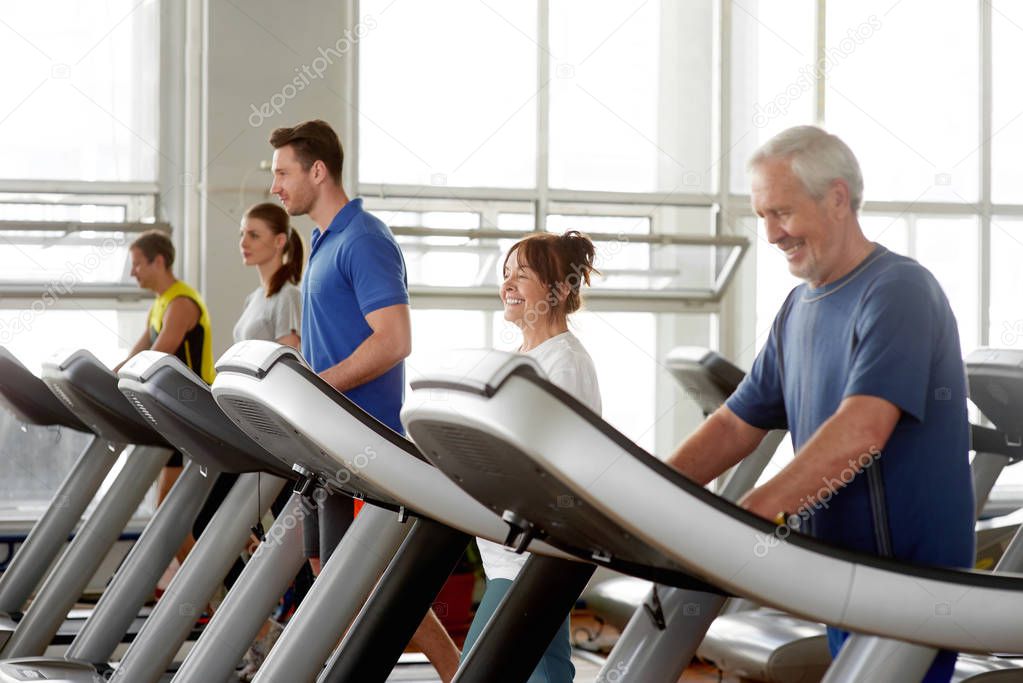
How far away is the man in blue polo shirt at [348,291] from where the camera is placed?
2545 millimetres

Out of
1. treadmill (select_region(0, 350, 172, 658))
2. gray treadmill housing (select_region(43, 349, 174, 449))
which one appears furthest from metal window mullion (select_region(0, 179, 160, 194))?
gray treadmill housing (select_region(43, 349, 174, 449))

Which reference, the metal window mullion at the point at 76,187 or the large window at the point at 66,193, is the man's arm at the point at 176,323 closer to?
the large window at the point at 66,193

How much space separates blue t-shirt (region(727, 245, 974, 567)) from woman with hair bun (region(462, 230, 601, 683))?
0.53 metres

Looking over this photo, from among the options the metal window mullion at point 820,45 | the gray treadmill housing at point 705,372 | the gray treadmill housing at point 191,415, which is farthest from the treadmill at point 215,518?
the metal window mullion at point 820,45

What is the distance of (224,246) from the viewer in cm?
474

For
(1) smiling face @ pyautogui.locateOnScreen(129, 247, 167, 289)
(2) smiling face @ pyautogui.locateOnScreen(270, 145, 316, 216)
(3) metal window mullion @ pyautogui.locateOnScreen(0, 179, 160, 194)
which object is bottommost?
(2) smiling face @ pyautogui.locateOnScreen(270, 145, 316, 216)

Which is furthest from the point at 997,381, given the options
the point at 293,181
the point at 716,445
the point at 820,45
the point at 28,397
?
the point at 820,45

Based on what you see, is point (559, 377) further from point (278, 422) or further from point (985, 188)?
point (985, 188)

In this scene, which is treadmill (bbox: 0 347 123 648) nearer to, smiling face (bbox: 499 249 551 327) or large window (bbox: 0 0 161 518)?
large window (bbox: 0 0 161 518)

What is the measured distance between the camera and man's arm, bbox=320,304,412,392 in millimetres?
2498

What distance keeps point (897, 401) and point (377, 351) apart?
4.24 feet

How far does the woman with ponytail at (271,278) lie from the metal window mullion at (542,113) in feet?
5.53

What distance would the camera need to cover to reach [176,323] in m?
4.09

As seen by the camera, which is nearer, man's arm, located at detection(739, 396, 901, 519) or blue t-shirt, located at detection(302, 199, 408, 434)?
man's arm, located at detection(739, 396, 901, 519)
